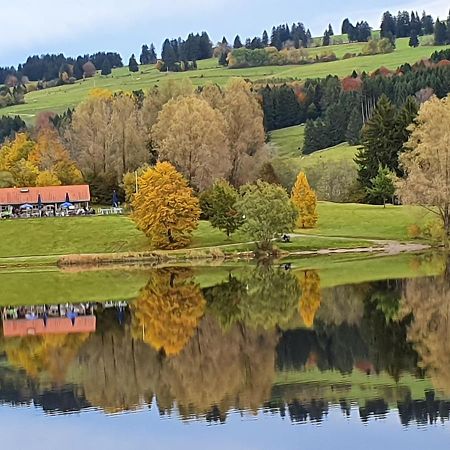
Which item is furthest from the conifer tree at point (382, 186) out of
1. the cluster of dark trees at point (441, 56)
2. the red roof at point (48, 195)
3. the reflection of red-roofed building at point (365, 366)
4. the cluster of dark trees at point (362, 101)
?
the cluster of dark trees at point (441, 56)

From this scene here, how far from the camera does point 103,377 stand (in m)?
33.0

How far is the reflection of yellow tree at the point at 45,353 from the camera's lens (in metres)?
34.9

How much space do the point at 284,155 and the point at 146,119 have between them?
39.5 meters

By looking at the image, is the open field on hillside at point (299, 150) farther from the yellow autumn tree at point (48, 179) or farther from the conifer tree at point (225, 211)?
the conifer tree at point (225, 211)

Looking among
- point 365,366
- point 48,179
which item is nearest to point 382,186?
point 48,179

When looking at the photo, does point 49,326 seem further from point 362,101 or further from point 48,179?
point 362,101

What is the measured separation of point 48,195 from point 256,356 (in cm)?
6623

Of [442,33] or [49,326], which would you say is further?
[442,33]

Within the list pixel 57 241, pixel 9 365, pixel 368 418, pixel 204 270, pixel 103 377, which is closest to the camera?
pixel 368 418

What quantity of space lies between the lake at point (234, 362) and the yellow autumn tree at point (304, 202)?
76.7ft

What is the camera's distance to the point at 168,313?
46.2 m

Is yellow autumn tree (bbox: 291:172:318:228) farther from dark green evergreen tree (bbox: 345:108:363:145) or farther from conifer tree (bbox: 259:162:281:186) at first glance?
dark green evergreen tree (bbox: 345:108:363:145)

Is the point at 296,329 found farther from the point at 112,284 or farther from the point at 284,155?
the point at 284,155

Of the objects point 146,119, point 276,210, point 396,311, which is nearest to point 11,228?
point 146,119
